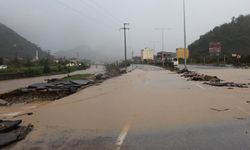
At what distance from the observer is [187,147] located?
8.33 m

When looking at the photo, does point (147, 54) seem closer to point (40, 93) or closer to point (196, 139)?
point (40, 93)

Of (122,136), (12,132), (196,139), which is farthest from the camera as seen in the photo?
(12,132)

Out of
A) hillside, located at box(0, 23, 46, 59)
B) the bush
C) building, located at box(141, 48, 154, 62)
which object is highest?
hillside, located at box(0, 23, 46, 59)

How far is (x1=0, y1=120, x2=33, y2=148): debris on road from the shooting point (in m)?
9.27

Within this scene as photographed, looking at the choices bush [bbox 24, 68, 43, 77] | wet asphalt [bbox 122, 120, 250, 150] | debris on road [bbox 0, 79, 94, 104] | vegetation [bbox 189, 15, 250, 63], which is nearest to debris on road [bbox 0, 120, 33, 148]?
wet asphalt [bbox 122, 120, 250, 150]

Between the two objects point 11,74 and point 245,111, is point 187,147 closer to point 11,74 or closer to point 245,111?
point 245,111

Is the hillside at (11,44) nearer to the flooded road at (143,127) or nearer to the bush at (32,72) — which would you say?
the bush at (32,72)

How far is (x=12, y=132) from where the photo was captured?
1057 cm

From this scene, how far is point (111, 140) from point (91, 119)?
377cm

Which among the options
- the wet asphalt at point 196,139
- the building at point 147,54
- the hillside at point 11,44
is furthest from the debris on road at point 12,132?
the building at point 147,54

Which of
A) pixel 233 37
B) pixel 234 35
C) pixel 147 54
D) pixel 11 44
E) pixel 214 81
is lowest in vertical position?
pixel 214 81

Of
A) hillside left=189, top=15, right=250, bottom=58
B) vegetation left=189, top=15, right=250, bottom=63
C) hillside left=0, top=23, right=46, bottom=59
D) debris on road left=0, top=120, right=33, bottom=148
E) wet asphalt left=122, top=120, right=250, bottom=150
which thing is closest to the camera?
wet asphalt left=122, top=120, right=250, bottom=150

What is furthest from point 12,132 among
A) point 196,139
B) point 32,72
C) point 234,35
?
point 234,35

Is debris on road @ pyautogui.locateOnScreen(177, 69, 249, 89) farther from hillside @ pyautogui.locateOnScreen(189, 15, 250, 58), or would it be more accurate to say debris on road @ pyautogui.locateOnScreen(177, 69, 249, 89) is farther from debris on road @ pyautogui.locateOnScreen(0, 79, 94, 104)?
hillside @ pyautogui.locateOnScreen(189, 15, 250, 58)
